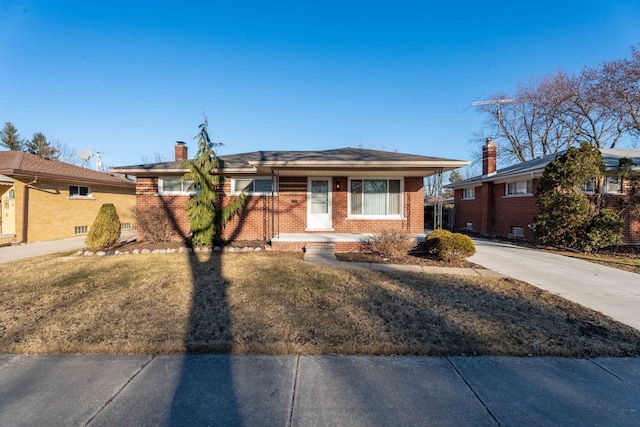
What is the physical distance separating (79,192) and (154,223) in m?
7.54

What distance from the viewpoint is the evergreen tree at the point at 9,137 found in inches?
1201

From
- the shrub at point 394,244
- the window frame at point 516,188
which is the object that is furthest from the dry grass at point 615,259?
the shrub at point 394,244

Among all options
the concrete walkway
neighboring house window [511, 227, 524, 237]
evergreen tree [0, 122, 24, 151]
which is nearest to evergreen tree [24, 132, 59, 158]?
evergreen tree [0, 122, 24, 151]

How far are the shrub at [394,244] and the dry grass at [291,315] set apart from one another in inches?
66.2

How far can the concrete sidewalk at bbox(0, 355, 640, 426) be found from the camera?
2254 millimetres

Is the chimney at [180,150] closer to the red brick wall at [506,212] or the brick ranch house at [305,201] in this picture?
the brick ranch house at [305,201]

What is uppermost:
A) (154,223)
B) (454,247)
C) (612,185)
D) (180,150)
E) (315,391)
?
(180,150)

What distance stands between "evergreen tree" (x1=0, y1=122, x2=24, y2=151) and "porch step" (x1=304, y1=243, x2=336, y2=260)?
3715cm

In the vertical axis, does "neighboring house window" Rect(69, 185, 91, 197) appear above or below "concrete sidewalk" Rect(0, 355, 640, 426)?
above

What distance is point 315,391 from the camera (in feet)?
8.43

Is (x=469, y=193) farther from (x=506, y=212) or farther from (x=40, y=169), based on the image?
(x=40, y=169)

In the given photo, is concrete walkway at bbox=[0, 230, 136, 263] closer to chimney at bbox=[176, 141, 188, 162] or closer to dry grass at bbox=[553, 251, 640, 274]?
chimney at bbox=[176, 141, 188, 162]

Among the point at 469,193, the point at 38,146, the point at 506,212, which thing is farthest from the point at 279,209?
the point at 38,146

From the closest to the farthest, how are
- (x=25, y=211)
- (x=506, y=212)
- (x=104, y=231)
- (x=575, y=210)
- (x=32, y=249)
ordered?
1. (x=104, y=231)
2. (x=575, y=210)
3. (x=32, y=249)
4. (x=25, y=211)
5. (x=506, y=212)
